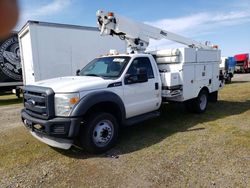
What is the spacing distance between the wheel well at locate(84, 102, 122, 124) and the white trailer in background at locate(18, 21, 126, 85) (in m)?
5.58

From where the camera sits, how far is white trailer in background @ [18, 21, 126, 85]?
9.50 m

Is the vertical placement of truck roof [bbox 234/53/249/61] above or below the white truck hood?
above

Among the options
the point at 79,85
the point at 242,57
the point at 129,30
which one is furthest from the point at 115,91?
the point at 242,57

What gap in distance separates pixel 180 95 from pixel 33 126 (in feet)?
13.0

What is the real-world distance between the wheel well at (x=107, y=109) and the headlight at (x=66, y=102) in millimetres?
389

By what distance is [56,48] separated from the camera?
32.9 feet

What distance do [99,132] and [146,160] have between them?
109 centimetres

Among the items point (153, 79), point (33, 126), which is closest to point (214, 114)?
point (153, 79)

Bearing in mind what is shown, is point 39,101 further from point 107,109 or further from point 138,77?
point 138,77

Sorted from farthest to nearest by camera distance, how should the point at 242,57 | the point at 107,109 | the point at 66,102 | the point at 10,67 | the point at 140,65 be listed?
the point at 242,57
the point at 10,67
the point at 140,65
the point at 107,109
the point at 66,102

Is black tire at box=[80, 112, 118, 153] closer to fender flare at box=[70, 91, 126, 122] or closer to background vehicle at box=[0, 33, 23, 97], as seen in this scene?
fender flare at box=[70, 91, 126, 122]

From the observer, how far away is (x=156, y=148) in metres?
4.89

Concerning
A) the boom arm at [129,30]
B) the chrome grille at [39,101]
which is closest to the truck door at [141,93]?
the boom arm at [129,30]

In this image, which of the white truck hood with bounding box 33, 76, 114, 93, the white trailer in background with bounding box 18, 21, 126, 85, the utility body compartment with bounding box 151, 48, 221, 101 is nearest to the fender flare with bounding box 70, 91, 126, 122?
the white truck hood with bounding box 33, 76, 114, 93
